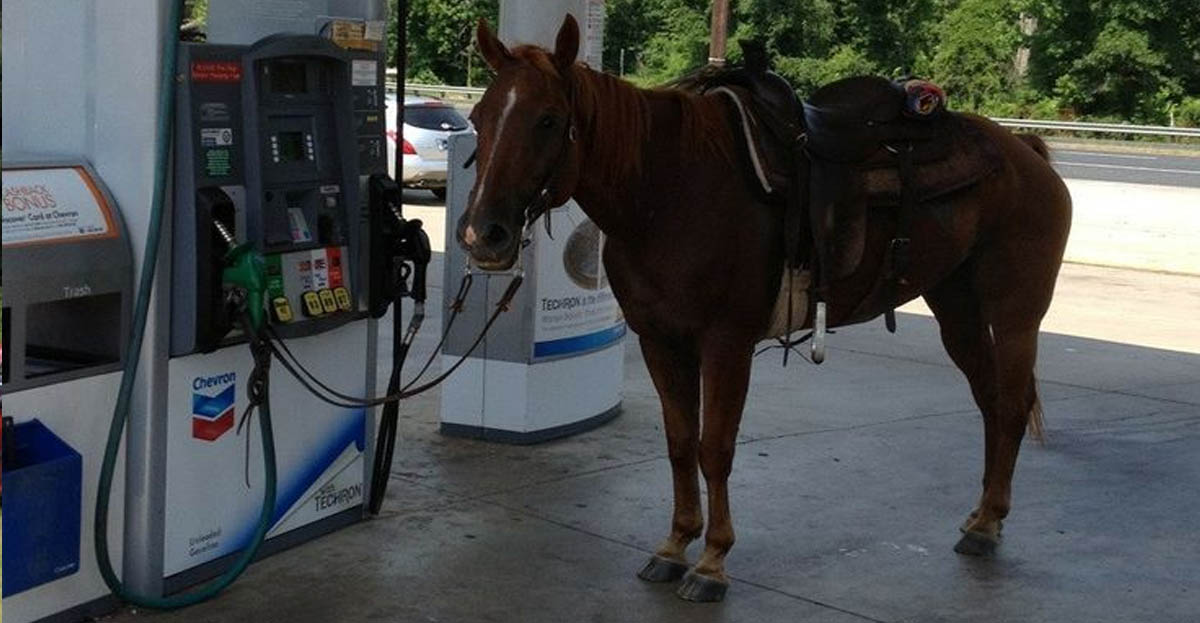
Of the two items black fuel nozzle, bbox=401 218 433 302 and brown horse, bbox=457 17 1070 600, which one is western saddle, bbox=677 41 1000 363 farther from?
black fuel nozzle, bbox=401 218 433 302

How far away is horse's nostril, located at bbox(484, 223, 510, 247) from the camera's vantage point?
191 inches

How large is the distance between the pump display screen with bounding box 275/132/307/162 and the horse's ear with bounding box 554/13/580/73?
3.54ft

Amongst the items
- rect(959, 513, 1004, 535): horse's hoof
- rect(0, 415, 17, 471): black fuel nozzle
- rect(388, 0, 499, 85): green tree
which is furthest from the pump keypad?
rect(388, 0, 499, 85): green tree

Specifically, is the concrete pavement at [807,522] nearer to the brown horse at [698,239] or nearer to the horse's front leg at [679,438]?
the horse's front leg at [679,438]

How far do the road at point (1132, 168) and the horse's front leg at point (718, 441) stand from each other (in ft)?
75.1

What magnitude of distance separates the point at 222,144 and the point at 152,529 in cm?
127

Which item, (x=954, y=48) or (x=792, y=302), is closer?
(x=792, y=302)

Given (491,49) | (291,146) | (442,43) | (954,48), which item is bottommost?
(291,146)

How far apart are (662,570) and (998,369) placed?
168cm

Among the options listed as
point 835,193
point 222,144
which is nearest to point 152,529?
point 222,144

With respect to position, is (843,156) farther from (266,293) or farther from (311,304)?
(266,293)

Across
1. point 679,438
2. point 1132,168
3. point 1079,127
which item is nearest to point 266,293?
point 679,438

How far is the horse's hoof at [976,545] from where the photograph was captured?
6332mm

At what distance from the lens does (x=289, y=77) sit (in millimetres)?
5633
